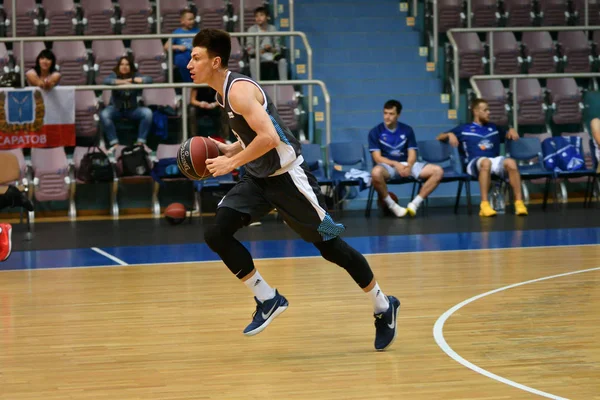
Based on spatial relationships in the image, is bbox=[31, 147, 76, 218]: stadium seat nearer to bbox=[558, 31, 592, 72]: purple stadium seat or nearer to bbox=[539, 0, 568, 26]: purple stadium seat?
bbox=[558, 31, 592, 72]: purple stadium seat

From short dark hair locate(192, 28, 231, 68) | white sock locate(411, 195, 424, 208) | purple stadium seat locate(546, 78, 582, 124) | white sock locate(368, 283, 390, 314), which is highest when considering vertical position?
short dark hair locate(192, 28, 231, 68)

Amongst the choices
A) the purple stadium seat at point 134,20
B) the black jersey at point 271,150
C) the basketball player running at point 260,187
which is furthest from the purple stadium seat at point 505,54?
the black jersey at point 271,150

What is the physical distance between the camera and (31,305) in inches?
247

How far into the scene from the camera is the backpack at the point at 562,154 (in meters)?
12.0

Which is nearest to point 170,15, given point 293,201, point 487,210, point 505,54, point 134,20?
point 134,20

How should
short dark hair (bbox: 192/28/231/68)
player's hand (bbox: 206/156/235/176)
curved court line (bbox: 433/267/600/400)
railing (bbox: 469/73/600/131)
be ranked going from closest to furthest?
curved court line (bbox: 433/267/600/400)
player's hand (bbox: 206/156/235/176)
short dark hair (bbox: 192/28/231/68)
railing (bbox: 469/73/600/131)

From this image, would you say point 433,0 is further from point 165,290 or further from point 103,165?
point 165,290

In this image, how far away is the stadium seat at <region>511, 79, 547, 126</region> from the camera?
12.7 m

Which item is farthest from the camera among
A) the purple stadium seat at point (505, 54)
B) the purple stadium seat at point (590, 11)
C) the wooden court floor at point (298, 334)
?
the purple stadium seat at point (590, 11)

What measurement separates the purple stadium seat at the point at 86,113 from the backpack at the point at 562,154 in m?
5.37

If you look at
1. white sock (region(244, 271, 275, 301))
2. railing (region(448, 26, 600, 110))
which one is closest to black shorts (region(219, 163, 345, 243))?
white sock (region(244, 271, 275, 301))

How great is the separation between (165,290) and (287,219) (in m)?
2.28

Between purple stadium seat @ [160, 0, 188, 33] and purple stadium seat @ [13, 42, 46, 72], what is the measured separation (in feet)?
5.36

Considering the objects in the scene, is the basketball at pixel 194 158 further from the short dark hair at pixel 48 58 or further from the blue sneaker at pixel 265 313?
the short dark hair at pixel 48 58
